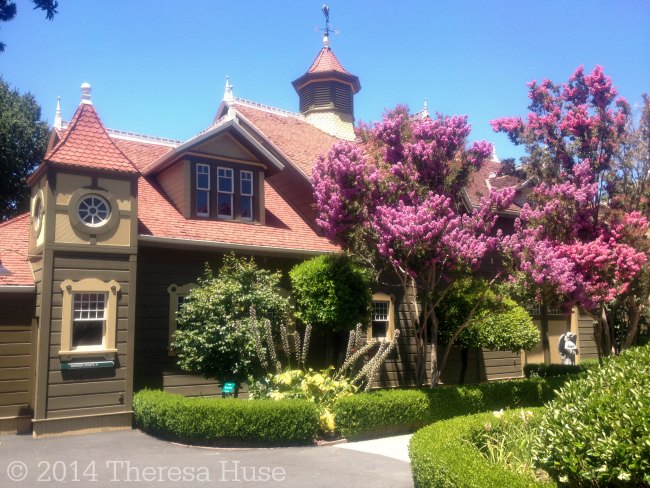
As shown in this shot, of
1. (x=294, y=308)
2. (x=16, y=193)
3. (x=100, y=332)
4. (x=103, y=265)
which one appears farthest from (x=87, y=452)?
(x=16, y=193)

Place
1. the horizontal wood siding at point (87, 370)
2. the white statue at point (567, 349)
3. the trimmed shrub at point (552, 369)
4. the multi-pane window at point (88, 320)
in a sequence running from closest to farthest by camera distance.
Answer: the horizontal wood siding at point (87, 370) → the multi-pane window at point (88, 320) → the trimmed shrub at point (552, 369) → the white statue at point (567, 349)

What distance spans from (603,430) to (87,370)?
36.0 feet

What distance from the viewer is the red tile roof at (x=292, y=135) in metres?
21.1

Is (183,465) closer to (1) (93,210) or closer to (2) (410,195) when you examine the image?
(1) (93,210)

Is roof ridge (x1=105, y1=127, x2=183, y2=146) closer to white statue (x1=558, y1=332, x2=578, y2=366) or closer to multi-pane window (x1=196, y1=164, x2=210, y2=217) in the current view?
multi-pane window (x1=196, y1=164, x2=210, y2=217)

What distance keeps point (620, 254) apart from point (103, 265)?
13.0 m

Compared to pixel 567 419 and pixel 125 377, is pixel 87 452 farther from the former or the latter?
pixel 567 419

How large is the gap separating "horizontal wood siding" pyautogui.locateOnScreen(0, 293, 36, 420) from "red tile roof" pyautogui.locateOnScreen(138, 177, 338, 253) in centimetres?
328

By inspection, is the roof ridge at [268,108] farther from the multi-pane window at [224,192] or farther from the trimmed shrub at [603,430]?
the trimmed shrub at [603,430]

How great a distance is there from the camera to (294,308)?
55.5 feet

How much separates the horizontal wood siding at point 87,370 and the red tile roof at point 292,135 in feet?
25.3

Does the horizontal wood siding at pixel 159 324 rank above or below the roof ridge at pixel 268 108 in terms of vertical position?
below

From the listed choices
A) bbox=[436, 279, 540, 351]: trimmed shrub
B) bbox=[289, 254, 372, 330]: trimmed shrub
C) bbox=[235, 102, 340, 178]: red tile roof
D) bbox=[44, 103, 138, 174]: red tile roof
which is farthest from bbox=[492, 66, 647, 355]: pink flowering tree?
bbox=[44, 103, 138, 174]: red tile roof

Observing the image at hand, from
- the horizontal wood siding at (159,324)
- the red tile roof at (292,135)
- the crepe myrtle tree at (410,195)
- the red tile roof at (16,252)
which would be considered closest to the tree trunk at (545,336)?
the crepe myrtle tree at (410,195)
